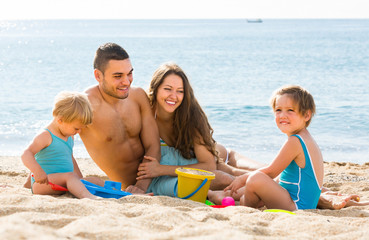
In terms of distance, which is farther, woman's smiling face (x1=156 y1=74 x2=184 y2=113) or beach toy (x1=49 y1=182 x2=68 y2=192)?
woman's smiling face (x1=156 y1=74 x2=184 y2=113)

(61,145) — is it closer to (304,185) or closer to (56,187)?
(56,187)

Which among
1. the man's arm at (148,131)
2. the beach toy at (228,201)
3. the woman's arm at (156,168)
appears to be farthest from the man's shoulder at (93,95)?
the beach toy at (228,201)

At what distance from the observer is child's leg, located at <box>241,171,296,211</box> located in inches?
149

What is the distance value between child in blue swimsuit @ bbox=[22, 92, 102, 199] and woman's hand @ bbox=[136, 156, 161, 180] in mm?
→ 770

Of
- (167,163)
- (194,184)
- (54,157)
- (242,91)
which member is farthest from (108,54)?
(242,91)

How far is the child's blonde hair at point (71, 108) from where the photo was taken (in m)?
3.91

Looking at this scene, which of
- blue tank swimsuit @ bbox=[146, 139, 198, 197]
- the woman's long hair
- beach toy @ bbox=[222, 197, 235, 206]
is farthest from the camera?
the woman's long hair

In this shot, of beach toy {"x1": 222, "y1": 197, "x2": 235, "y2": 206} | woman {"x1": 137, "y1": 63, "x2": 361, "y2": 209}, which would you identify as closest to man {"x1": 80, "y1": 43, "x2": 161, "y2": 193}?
woman {"x1": 137, "y1": 63, "x2": 361, "y2": 209}

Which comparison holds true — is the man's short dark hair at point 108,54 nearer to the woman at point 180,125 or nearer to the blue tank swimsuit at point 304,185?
the woman at point 180,125

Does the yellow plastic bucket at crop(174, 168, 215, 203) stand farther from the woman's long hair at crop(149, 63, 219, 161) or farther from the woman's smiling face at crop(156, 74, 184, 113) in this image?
the woman's smiling face at crop(156, 74, 184, 113)

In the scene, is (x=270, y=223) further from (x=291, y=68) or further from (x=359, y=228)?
(x=291, y=68)

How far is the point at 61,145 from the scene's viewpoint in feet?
13.3

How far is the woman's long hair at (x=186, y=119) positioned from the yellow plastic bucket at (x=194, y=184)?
71 centimetres

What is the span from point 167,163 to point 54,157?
1.31 m
